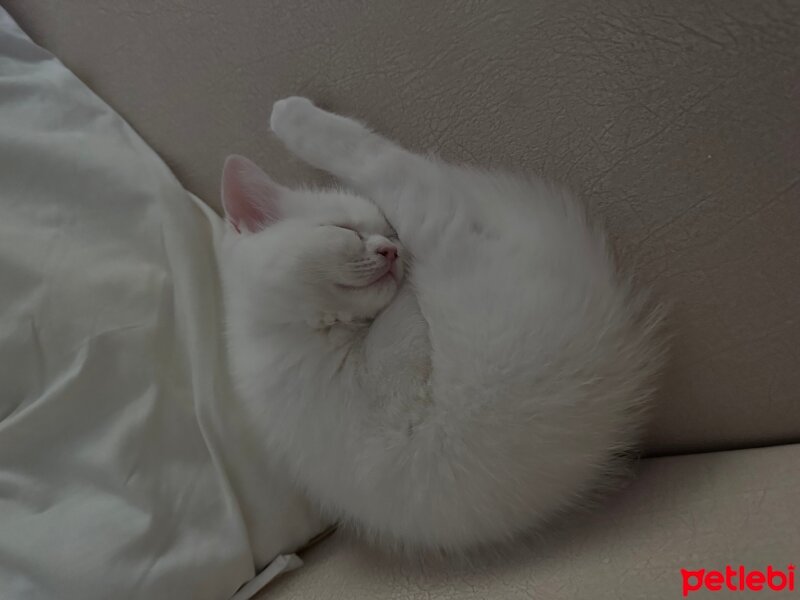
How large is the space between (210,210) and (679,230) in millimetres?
774

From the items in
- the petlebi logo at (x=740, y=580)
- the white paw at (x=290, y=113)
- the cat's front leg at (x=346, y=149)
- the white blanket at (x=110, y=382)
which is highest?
the white paw at (x=290, y=113)

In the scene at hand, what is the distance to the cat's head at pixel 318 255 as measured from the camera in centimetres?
86

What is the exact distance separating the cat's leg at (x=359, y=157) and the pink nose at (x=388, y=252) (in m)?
0.04

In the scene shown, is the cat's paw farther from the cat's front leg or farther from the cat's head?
the cat's front leg

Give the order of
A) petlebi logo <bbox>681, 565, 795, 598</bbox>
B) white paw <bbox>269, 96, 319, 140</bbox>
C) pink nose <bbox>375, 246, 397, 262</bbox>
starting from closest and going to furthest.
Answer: petlebi logo <bbox>681, 565, 795, 598</bbox>, pink nose <bbox>375, 246, 397, 262</bbox>, white paw <bbox>269, 96, 319, 140</bbox>

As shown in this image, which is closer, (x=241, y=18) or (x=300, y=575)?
(x=300, y=575)

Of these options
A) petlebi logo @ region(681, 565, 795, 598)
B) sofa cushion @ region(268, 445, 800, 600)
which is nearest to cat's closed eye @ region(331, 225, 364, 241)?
sofa cushion @ region(268, 445, 800, 600)

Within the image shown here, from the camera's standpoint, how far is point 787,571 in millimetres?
599

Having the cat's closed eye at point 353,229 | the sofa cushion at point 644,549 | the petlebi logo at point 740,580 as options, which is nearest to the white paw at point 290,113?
the cat's closed eye at point 353,229

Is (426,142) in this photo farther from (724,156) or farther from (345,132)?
(724,156)

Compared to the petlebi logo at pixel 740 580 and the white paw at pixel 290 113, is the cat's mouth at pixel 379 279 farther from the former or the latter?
the petlebi logo at pixel 740 580

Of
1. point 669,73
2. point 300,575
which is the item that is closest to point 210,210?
point 300,575

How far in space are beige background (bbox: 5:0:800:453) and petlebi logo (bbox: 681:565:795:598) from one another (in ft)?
0.74

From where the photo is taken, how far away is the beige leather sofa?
2.26ft
